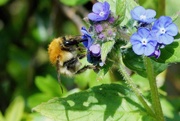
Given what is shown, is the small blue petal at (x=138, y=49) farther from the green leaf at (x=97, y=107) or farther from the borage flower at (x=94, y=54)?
the green leaf at (x=97, y=107)

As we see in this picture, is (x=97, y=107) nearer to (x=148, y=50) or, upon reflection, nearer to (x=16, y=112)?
(x=148, y=50)

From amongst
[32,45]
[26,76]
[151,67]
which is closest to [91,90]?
[151,67]

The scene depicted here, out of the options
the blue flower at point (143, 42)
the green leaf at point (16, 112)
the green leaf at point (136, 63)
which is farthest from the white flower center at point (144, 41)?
the green leaf at point (16, 112)

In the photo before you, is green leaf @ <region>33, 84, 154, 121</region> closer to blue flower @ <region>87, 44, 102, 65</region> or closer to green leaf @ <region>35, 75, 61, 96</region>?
blue flower @ <region>87, 44, 102, 65</region>

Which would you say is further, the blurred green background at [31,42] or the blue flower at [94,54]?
the blurred green background at [31,42]

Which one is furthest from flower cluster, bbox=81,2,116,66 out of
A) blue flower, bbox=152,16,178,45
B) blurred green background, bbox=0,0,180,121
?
blurred green background, bbox=0,0,180,121

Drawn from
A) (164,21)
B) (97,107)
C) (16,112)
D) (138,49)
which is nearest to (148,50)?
(138,49)

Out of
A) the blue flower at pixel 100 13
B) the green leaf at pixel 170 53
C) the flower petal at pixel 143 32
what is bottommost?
the green leaf at pixel 170 53
